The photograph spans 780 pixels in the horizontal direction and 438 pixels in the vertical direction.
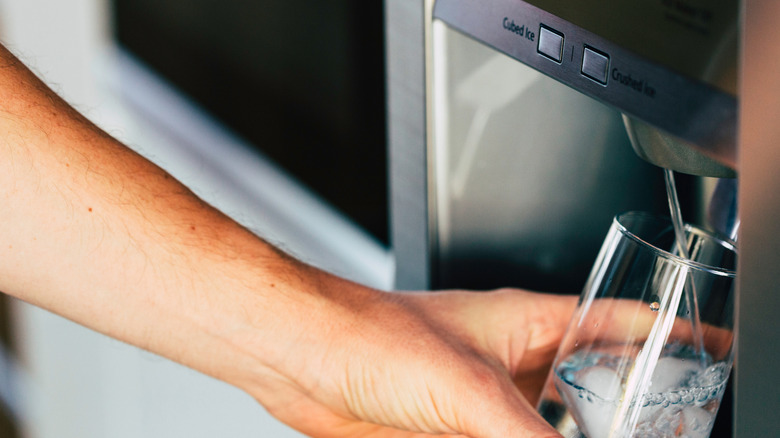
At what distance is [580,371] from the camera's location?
396mm

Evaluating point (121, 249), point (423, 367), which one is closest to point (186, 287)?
point (121, 249)

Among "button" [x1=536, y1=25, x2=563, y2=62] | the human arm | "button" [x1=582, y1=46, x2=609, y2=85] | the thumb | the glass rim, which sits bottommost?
the thumb

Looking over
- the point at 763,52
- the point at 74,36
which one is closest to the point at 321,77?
the point at 74,36

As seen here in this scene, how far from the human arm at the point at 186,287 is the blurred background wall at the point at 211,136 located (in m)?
0.48

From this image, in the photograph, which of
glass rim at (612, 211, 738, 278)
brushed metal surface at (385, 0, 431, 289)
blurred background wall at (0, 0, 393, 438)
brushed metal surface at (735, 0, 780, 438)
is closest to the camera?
brushed metal surface at (735, 0, 780, 438)

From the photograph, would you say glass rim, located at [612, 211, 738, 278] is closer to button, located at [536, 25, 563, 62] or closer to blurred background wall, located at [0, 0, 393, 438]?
button, located at [536, 25, 563, 62]

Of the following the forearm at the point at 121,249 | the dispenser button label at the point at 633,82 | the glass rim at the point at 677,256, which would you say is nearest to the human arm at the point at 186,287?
the forearm at the point at 121,249

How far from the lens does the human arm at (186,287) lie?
43 centimetres

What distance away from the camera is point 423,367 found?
427 millimetres

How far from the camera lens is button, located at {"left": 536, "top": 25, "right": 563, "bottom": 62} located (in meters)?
0.28

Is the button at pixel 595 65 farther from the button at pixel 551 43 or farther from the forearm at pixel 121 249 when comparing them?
the forearm at pixel 121 249

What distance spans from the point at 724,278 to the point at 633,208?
0.52 ft

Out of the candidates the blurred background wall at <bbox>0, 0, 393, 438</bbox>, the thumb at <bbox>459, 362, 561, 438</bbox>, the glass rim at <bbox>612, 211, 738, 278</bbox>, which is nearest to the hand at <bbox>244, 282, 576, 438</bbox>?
the thumb at <bbox>459, 362, 561, 438</bbox>

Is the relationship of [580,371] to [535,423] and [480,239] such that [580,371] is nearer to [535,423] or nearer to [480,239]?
[535,423]
